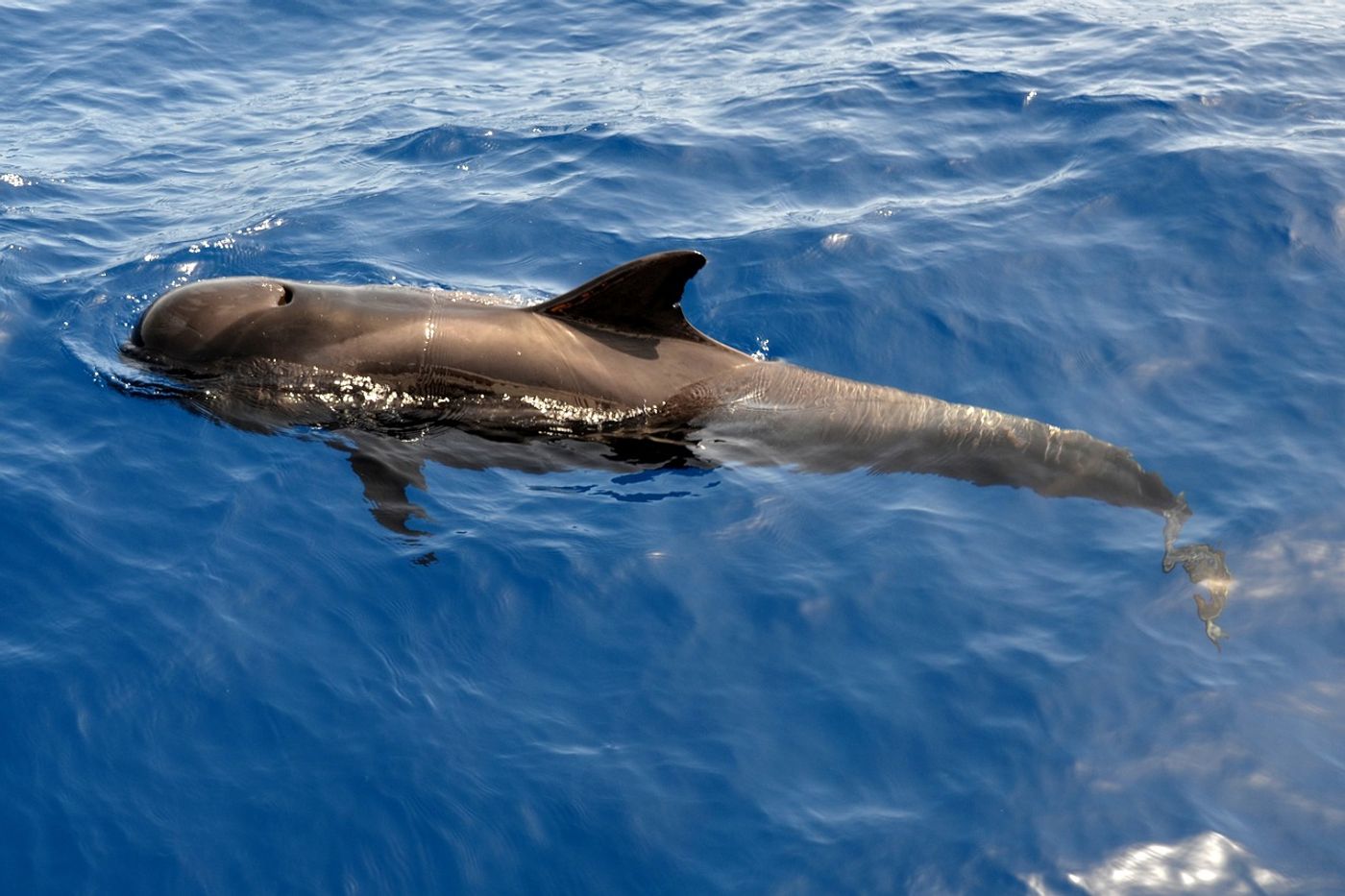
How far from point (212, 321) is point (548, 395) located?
2.85 m

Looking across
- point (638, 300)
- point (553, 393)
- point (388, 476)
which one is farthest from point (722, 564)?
point (388, 476)

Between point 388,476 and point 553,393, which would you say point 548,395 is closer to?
point 553,393

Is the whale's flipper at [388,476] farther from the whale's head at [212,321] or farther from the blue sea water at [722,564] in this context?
the whale's head at [212,321]

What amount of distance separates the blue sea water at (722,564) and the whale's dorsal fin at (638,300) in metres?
1.25

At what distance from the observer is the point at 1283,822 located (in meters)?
7.68

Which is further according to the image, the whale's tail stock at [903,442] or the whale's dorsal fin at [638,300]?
the whale's tail stock at [903,442]

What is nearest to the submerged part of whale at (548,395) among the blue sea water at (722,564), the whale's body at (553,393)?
the whale's body at (553,393)

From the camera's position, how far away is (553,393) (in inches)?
397

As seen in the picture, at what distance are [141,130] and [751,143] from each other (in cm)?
854

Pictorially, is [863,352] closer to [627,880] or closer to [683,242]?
[683,242]

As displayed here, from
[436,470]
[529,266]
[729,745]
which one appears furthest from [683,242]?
[729,745]

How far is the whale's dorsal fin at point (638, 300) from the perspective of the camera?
32.1ft

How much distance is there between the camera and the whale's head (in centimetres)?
1024

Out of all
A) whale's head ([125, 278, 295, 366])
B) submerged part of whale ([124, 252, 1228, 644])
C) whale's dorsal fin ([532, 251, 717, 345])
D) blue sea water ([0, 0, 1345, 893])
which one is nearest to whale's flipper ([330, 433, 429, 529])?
submerged part of whale ([124, 252, 1228, 644])
